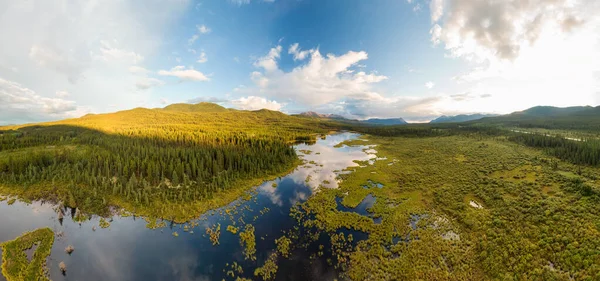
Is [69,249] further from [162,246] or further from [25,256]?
[162,246]

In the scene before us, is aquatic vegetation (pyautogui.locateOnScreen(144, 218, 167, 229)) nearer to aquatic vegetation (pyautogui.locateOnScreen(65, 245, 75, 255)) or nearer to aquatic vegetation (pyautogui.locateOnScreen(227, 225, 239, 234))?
aquatic vegetation (pyautogui.locateOnScreen(65, 245, 75, 255))

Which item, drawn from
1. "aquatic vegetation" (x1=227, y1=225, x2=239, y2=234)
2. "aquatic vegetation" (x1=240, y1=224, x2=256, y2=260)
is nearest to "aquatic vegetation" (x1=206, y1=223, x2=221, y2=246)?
"aquatic vegetation" (x1=227, y1=225, x2=239, y2=234)

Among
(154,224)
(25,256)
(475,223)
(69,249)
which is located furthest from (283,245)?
(25,256)

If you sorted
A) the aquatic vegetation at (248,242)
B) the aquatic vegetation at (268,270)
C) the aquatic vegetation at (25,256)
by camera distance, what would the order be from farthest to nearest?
the aquatic vegetation at (248,242), the aquatic vegetation at (25,256), the aquatic vegetation at (268,270)

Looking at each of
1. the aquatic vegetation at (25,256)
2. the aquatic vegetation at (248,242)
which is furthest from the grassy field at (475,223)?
the aquatic vegetation at (25,256)

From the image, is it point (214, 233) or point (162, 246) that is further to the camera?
point (214, 233)

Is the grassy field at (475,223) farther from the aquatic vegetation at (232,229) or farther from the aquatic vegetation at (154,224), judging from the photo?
the aquatic vegetation at (154,224)

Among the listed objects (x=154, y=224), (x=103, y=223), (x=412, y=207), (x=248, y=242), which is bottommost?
(x=248, y=242)

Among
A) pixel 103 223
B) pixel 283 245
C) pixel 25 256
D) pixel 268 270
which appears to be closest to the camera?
pixel 268 270
